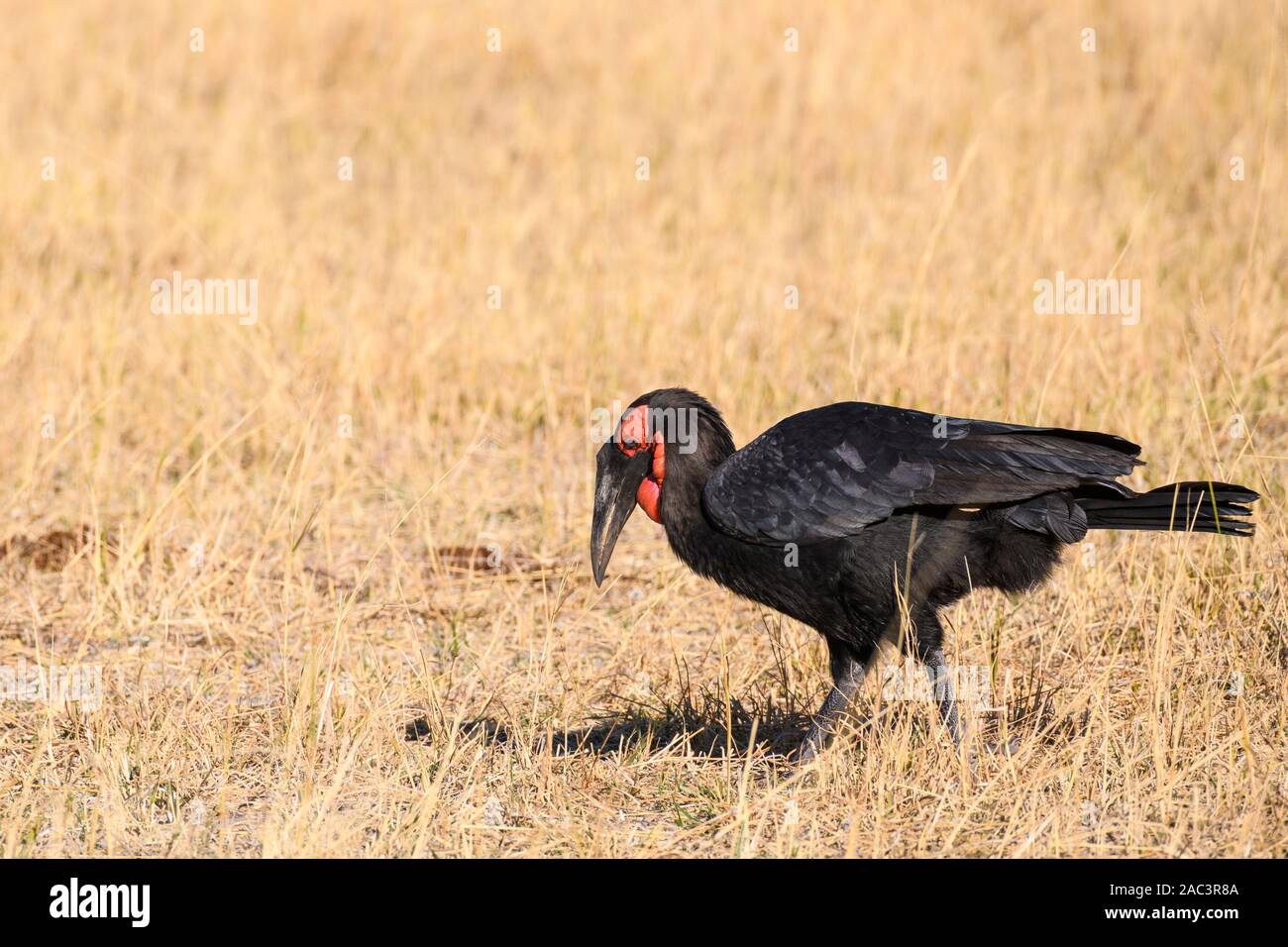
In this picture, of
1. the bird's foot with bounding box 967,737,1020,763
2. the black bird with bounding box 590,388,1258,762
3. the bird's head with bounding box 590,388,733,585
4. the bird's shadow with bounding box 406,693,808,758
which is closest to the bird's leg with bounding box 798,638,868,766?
the black bird with bounding box 590,388,1258,762

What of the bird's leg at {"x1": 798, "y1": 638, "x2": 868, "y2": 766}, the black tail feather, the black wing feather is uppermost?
the black wing feather

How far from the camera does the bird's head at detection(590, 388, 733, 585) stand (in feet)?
13.9

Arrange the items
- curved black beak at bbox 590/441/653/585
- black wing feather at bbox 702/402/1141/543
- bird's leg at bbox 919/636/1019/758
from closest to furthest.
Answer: black wing feather at bbox 702/402/1141/543
bird's leg at bbox 919/636/1019/758
curved black beak at bbox 590/441/653/585

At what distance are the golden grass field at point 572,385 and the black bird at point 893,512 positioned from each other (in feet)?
0.97

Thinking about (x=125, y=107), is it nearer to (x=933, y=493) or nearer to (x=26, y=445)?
(x=26, y=445)

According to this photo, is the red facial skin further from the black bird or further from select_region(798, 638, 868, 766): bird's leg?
select_region(798, 638, 868, 766): bird's leg

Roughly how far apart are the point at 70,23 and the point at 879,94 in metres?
5.40

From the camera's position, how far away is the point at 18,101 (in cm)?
984

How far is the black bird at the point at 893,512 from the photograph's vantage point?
13.0ft

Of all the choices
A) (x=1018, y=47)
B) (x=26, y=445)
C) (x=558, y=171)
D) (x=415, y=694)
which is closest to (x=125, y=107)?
(x=558, y=171)

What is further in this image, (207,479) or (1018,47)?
(1018,47)

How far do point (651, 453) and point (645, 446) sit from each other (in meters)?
0.03

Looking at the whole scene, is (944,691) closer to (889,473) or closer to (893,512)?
(893,512)

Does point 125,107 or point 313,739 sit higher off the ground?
point 125,107
